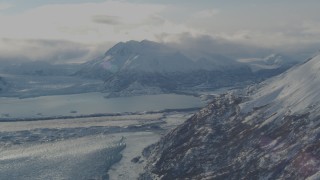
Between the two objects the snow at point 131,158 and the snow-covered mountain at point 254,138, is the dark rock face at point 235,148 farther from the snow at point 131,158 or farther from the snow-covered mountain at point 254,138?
the snow at point 131,158

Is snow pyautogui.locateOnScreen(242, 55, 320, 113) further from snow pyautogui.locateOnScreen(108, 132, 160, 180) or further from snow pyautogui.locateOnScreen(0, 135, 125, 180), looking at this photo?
snow pyautogui.locateOnScreen(0, 135, 125, 180)

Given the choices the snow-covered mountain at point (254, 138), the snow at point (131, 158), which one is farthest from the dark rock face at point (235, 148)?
the snow at point (131, 158)

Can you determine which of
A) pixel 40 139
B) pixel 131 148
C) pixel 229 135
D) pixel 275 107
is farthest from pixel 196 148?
pixel 40 139

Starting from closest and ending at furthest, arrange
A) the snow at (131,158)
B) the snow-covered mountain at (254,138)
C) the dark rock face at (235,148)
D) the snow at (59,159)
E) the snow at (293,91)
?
the dark rock face at (235,148)
the snow-covered mountain at (254,138)
the snow at (293,91)
the snow at (131,158)
the snow at (59,159)

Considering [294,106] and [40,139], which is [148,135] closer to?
[40,139]

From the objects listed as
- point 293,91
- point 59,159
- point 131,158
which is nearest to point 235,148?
point 293,91

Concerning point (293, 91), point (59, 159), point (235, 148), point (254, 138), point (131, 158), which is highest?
point (293, 91)

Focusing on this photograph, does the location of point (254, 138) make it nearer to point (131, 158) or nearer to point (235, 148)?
point (235, 148)
